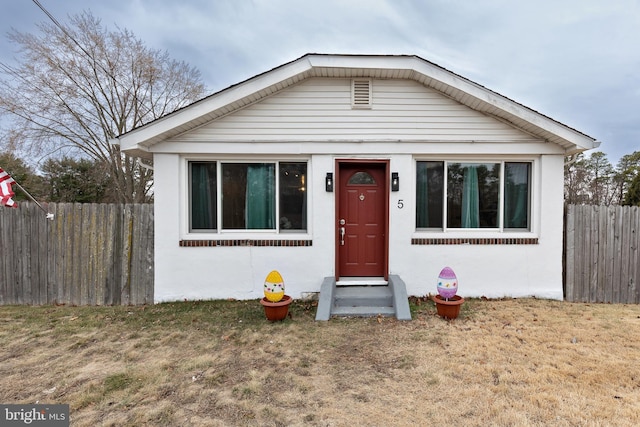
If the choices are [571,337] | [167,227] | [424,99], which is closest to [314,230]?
[167,227]

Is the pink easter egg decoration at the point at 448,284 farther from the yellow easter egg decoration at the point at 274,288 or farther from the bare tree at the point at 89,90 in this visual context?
the bare tree at the point at 89,90

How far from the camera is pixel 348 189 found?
615cm

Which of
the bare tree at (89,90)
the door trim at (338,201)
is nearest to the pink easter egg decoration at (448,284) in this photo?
the door trim at (338,201)

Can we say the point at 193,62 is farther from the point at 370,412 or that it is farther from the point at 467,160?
the point at 370,412

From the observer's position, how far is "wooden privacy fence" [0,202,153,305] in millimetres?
5832

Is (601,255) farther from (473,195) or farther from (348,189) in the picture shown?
(348,189)

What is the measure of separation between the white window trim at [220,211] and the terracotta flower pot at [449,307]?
2570 mm

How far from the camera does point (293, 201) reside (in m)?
6.17

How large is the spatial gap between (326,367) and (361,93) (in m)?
4.73

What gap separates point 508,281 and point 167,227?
663cm

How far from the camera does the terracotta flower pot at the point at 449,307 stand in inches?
193

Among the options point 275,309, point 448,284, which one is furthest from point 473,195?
point 275,309

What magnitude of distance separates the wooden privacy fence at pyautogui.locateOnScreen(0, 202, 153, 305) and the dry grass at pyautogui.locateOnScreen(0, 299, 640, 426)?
0.61 m

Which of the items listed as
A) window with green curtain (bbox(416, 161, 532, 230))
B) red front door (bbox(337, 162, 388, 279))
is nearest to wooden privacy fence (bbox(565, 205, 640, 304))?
window with green curtain (bbox(416, 161, 532, 230))
